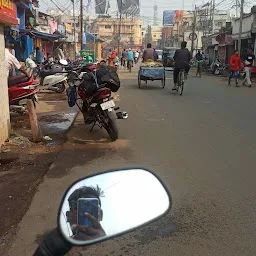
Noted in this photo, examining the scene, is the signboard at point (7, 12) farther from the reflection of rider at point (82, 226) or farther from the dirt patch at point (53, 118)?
the reflection of rider at point (82, 226)

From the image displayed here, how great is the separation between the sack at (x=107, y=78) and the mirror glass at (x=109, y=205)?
5210 mm

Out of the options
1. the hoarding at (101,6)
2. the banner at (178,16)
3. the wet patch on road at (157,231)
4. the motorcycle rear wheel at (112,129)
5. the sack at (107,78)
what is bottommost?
the wet patch on road at (157,231)

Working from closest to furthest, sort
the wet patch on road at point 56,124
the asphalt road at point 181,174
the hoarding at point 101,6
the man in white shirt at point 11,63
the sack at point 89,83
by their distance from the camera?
the asphalt road at point 181,174 → the sack at point 89,83 → the wet patch on road at point 56,124 → the man in white shirt at point 11,63 → the hoarding at point 101,6

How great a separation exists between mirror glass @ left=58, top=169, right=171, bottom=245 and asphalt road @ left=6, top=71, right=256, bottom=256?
1702mm

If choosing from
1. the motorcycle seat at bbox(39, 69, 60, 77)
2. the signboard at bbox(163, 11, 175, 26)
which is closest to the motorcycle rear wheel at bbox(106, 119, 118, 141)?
the motorcycle seat at bbox(39, 69, 60, 77)

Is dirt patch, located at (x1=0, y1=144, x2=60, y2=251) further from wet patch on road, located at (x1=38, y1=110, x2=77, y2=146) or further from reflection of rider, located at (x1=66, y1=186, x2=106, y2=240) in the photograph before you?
reflection of rider, located at (x1=66, y1=186, x2=106, y2=240)

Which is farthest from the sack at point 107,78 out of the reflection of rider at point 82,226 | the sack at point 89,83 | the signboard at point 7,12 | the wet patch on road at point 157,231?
the reflection of rider at point 82,226

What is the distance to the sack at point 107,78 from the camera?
6660 millimetres

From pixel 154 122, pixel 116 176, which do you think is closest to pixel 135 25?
pixel 154 122

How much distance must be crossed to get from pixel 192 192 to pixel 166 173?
67 centimetres

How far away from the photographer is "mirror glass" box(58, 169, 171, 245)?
1.36 m

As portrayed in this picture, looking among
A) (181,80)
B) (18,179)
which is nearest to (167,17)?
(181,80)

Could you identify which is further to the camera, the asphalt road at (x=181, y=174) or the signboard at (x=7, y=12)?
the signboard at (x=7, y=12)

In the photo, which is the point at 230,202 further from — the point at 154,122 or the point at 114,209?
the point at 154,122
